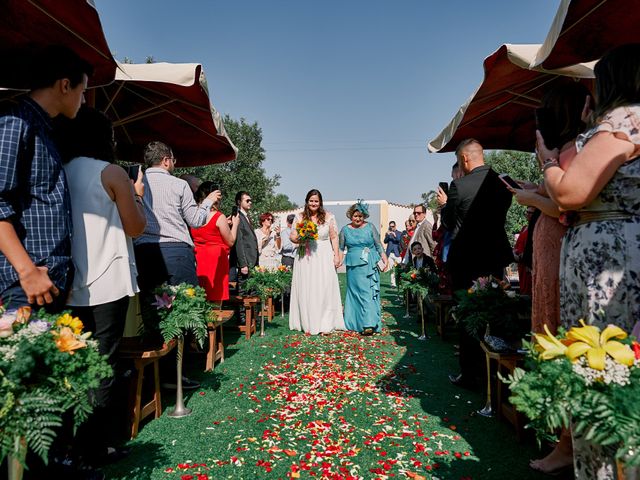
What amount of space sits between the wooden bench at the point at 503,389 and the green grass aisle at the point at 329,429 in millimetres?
119

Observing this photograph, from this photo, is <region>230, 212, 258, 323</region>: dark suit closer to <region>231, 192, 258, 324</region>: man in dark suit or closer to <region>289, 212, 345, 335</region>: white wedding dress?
<region>231, 192, 258, 324</region>: man in dark suit

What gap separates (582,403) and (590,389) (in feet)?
0.18

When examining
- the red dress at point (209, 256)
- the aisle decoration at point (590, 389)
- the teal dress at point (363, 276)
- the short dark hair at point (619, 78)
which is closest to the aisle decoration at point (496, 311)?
the short dark hair at point (619, 78)

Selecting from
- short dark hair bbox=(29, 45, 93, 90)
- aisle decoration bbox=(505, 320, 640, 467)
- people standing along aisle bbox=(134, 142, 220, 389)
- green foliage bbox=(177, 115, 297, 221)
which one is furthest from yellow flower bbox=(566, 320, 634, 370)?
green foliage bbox=(177, 115, 297, 221)

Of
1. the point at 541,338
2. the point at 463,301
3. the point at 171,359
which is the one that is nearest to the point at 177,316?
the point at 171,359

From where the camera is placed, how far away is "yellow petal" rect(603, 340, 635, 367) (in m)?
1.34

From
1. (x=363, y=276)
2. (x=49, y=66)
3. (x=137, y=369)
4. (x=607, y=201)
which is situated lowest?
(x=137, y=369)

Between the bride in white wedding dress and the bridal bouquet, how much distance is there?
2.9 inches

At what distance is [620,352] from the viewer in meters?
1.35

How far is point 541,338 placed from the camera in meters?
1.52

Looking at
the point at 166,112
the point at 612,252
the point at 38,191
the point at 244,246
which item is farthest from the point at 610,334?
the point at 244,246

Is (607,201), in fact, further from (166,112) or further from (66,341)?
(166,112)

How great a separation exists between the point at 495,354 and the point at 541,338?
2085 millimetres

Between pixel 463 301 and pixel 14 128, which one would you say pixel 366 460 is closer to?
pixel 463 301
